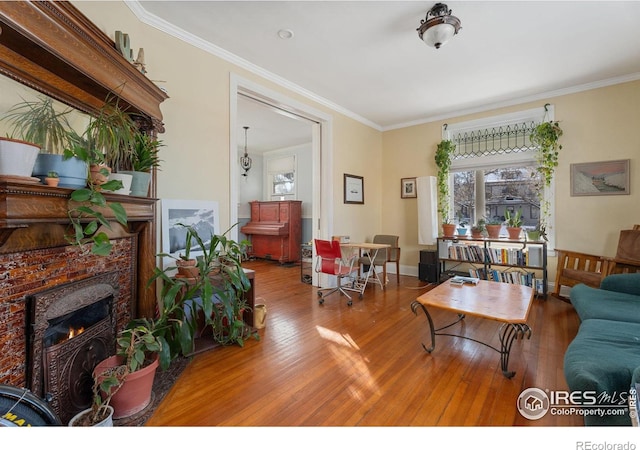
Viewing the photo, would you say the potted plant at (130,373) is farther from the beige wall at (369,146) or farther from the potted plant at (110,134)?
the beige wall at (369,146)

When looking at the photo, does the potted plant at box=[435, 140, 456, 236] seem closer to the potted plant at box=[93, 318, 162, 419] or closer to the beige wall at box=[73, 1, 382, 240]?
the beige wall at box=[73, 1, 382, 240]

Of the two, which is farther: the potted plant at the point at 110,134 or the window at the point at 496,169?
the window at the point at 496,169

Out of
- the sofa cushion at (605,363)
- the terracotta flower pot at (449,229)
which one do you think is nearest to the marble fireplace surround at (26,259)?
the sofa cushion at (605,363)

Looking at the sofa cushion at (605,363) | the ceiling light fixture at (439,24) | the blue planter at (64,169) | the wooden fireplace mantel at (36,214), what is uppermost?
the ceiling light fixture at (439,24)

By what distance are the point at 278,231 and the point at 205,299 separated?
463cm

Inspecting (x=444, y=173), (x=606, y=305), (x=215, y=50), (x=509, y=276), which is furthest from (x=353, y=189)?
(x=606, y=305)

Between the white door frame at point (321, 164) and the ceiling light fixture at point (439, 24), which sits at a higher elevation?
the ceiling light fixture at point (439, 24)

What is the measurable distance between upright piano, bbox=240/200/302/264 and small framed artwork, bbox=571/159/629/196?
5049mm

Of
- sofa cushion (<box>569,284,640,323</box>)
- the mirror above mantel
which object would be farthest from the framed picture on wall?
sofa cushion (<box>569,284,640,323</box>)

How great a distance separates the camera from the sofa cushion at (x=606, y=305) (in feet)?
7.06

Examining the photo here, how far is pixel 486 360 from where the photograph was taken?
2.34 metres

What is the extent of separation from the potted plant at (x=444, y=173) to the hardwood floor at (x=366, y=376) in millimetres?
2215

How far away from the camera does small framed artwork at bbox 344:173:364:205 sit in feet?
16.5
